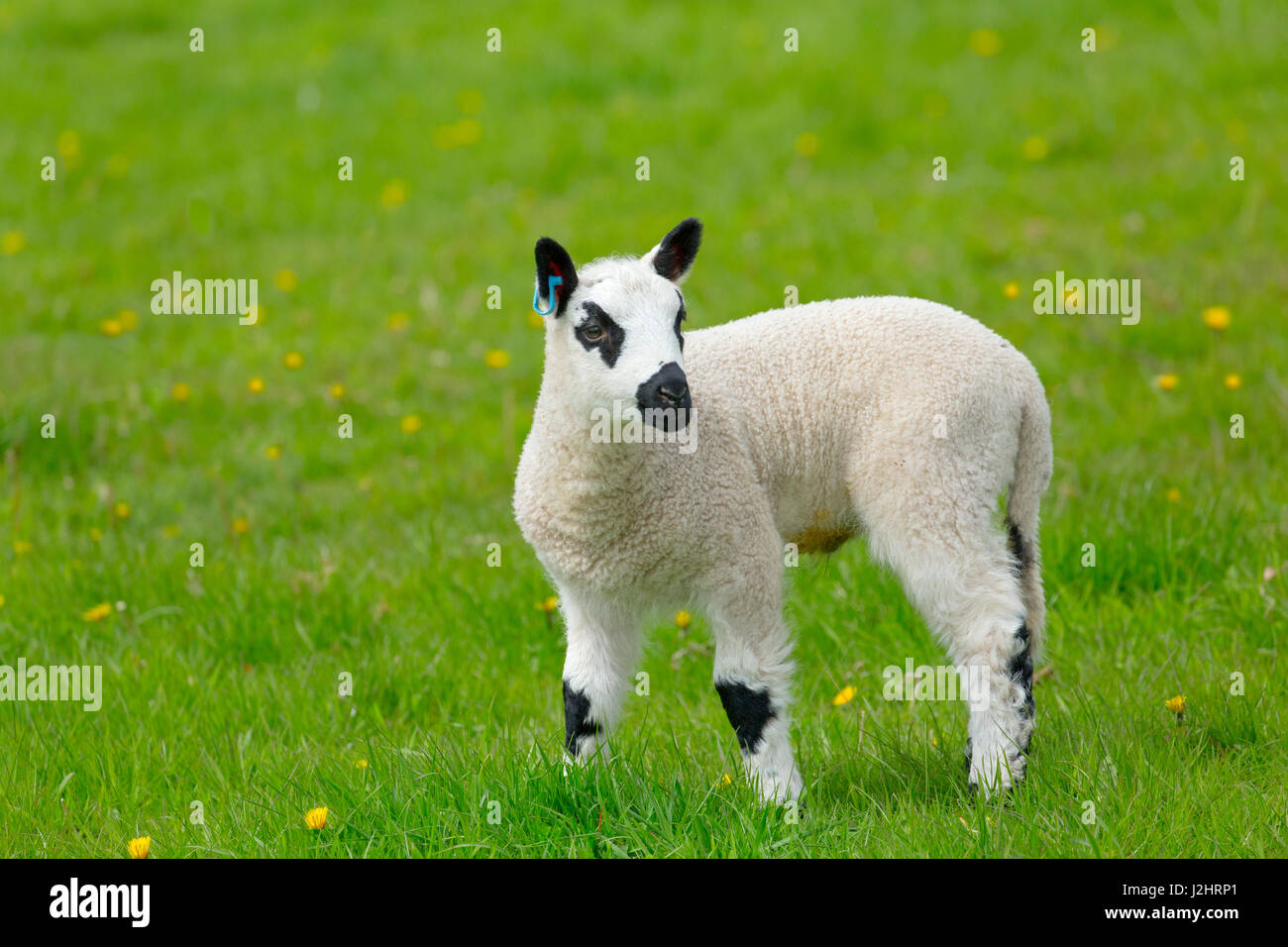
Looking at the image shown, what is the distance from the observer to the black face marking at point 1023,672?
4332 mm

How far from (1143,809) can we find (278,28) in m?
11.7

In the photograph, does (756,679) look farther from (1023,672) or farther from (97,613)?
(97,613)

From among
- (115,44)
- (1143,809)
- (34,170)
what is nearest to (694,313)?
(1143,809)

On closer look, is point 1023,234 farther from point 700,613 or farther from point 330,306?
point 700,613

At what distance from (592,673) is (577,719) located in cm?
16

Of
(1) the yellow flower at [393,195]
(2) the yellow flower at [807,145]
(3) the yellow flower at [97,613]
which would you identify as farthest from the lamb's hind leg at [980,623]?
(1) the yellow flower at [393,195]

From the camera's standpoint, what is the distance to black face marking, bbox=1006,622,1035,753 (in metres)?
4.33

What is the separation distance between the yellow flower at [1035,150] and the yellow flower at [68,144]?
7.24 m

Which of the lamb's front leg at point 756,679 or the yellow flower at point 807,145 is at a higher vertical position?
the yellow flower at point 807,145

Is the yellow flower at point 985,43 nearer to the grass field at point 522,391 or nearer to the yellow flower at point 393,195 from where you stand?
the grass field at point 522,391

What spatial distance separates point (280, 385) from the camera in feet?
27.2

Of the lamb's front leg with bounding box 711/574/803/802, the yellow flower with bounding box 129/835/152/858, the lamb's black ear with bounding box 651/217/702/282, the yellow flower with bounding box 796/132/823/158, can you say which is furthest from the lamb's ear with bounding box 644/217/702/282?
the yellow flower with bounding box 796/132/823/158

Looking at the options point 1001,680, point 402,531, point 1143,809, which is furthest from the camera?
point 402,531

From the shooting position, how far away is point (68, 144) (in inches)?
439
